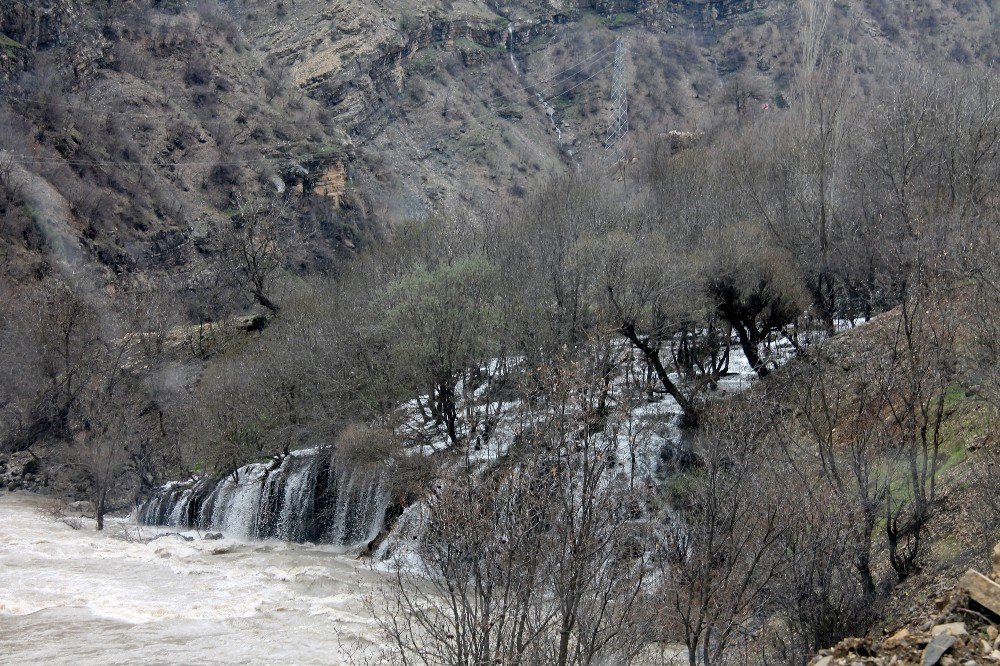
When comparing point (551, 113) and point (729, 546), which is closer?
point (729, 546)

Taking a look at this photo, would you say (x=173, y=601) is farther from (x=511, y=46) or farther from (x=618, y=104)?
(x=511, y=46)

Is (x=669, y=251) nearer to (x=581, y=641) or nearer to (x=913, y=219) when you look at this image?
(x=913, y=219)

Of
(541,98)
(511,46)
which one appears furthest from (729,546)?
(511,46)

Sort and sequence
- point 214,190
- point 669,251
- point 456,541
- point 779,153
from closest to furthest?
1. point 456,541
2. point 669,251
3. point 779,153
4. point 214,190

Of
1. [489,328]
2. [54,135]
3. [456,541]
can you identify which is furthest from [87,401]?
[456,541]

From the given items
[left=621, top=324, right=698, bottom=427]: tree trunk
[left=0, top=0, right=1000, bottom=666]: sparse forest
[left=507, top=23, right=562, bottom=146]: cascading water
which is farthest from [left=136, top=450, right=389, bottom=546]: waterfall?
[left=507, top=23, right=562, bottom=146]: cascading water

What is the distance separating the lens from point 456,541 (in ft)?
32.9

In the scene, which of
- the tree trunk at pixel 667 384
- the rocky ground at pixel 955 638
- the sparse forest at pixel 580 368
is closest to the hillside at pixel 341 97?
the sparse forest at pixel 580 368

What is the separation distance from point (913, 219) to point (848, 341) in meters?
6.39

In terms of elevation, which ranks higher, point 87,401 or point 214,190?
point 214,190

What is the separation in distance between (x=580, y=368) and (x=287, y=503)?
20.4m

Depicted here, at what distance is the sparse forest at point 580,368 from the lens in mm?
11297

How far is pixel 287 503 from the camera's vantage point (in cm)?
2975

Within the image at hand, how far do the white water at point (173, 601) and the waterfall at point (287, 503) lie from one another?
1.07 m
